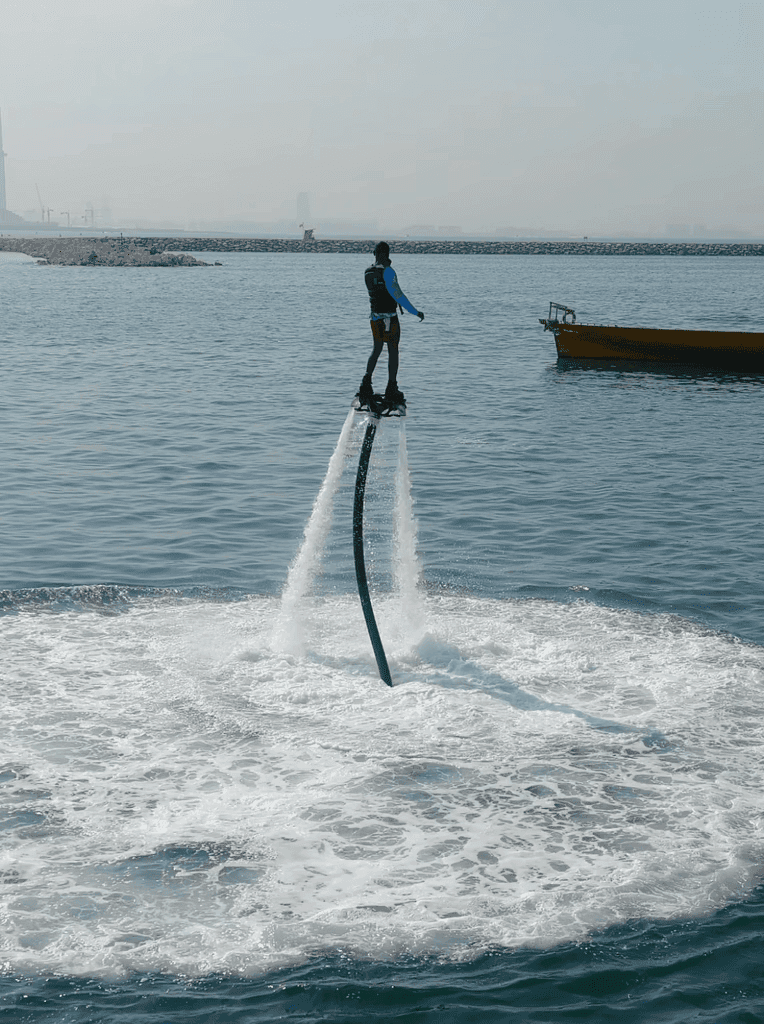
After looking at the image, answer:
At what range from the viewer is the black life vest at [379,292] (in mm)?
14195

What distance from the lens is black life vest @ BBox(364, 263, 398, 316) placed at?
14195 mm

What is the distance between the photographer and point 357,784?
1224 centimetres

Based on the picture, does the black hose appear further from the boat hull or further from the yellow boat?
the boat hull

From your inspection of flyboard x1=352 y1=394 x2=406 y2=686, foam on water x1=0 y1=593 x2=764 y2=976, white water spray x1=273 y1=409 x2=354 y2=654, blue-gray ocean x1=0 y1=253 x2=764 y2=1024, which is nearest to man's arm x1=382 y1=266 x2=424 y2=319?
flyboard x1=352 y1=394 x2=406 y2=686

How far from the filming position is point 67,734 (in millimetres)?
13383

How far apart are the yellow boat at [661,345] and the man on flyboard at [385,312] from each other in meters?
37.5

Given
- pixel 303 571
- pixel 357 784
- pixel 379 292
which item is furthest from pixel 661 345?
pixel 357 784

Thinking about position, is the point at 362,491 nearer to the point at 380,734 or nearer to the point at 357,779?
the point at 380,734

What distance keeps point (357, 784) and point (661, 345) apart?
143 ft

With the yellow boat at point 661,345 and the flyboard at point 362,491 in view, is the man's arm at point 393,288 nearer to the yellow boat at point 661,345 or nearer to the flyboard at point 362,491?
the flyboard at point 362,491

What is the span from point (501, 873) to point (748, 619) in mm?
8739

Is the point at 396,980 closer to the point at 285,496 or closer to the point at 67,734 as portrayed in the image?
the point at 67,734

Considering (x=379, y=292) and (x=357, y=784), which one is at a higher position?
(x=379, y=292)

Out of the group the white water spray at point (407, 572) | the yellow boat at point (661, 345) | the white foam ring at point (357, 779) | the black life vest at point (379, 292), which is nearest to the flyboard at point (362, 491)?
the white foam ring at point (357, 779)
